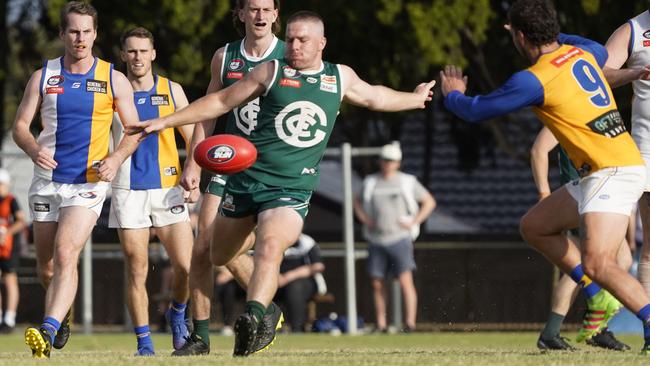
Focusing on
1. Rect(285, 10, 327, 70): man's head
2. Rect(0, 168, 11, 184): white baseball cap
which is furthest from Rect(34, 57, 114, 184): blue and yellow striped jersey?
Rect(0, 168, 11, 184): white baseball cap

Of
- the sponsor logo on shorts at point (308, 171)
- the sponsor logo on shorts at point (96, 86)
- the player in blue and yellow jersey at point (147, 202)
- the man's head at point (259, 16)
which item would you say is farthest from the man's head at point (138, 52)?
the sponsor logo on shorts at point (308, 171)

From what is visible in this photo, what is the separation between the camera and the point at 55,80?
1014cm

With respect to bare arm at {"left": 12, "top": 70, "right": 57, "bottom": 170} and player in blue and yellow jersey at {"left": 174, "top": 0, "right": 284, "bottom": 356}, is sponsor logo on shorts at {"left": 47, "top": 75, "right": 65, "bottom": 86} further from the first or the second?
player in blue and yellow jersey at {"left": 174, "top": 0, "right": 284, "bottom": 356}

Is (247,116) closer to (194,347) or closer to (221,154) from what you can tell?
(221,154)

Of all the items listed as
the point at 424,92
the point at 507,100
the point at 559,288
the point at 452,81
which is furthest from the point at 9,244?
the point at 507,100

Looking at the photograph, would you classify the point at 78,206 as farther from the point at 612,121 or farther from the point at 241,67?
the point at 612,121

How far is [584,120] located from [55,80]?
3.70m

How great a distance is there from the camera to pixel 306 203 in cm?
926

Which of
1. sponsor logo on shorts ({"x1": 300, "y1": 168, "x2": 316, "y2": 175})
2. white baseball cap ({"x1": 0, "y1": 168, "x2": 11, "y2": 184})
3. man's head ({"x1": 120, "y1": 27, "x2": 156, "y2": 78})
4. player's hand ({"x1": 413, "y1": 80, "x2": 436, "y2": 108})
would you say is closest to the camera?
sponsor logo on shorts ({"x1": 300, "y1": 168, "x2": 316, "y2": 175})

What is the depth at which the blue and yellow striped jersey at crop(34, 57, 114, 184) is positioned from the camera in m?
10.1

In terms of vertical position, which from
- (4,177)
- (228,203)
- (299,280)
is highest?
(228,203)

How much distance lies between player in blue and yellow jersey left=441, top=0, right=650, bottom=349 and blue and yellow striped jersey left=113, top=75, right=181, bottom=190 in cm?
307

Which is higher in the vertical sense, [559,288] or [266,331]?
[266,331]

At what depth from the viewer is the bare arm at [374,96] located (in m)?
9.31
